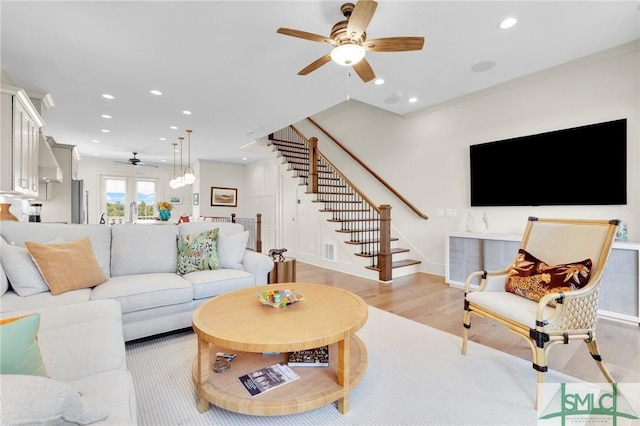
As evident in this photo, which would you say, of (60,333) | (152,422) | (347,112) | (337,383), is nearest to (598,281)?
(337,383)

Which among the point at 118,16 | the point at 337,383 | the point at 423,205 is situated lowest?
the point at 337,383

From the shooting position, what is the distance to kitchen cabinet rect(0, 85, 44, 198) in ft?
9.30

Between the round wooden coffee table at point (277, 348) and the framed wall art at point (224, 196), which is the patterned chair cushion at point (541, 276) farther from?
the framed wall art at point (224, 196)

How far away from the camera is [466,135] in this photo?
4473mm

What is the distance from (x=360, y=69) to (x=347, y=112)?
13.7 feet

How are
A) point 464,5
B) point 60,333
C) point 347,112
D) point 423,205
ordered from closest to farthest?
point 60,333 → point 464,5 → point 423,205 → point 347,112

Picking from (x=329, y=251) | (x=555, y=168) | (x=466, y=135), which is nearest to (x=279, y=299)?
(x=329, y=251)

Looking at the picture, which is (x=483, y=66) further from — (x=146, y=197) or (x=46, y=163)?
(x=146, y=197)

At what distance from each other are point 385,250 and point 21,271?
3855mm

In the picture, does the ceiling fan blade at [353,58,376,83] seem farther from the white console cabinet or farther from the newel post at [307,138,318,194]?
the newel post at [307,138,318,194]

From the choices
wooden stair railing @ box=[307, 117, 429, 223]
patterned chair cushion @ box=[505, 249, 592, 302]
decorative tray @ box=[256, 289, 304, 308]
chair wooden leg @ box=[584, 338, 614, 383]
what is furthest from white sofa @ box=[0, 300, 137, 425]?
wooden stair railing @ box=[307, 117, 429, 223]

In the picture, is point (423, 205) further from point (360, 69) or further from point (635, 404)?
point (635, 404)

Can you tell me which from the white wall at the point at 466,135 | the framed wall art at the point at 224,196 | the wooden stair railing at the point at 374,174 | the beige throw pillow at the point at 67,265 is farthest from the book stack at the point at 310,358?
the framed wall art at the point at 224,196

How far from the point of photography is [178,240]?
2969 mm
